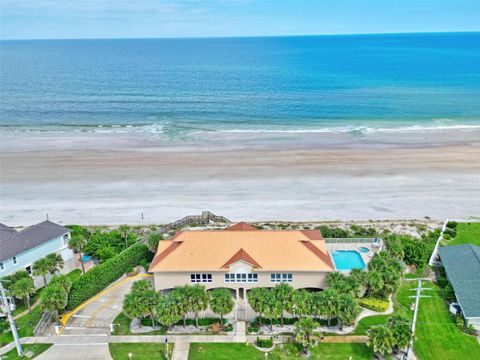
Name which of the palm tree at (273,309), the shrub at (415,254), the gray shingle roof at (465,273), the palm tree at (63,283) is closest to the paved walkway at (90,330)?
the palm tree at (63,283)

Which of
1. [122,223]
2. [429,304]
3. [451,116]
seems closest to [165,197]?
[122,223]

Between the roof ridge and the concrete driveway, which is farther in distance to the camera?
the roof ridge

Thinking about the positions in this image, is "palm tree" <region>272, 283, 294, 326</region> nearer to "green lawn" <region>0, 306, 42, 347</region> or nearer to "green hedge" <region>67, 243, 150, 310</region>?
"green hedge" <region>67, 243, 150, 310</region>

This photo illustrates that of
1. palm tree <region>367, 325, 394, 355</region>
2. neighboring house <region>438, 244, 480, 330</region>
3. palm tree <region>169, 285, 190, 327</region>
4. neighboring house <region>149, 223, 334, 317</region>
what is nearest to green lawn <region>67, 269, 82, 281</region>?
neighboring house <region>149, 223, 334, 317</region>

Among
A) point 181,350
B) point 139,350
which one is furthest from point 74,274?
point 181,350

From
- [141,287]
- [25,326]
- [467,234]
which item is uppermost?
[141,287]

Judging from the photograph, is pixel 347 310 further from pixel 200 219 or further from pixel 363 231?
pixel 200 219

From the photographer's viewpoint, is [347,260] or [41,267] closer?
[41,267]
